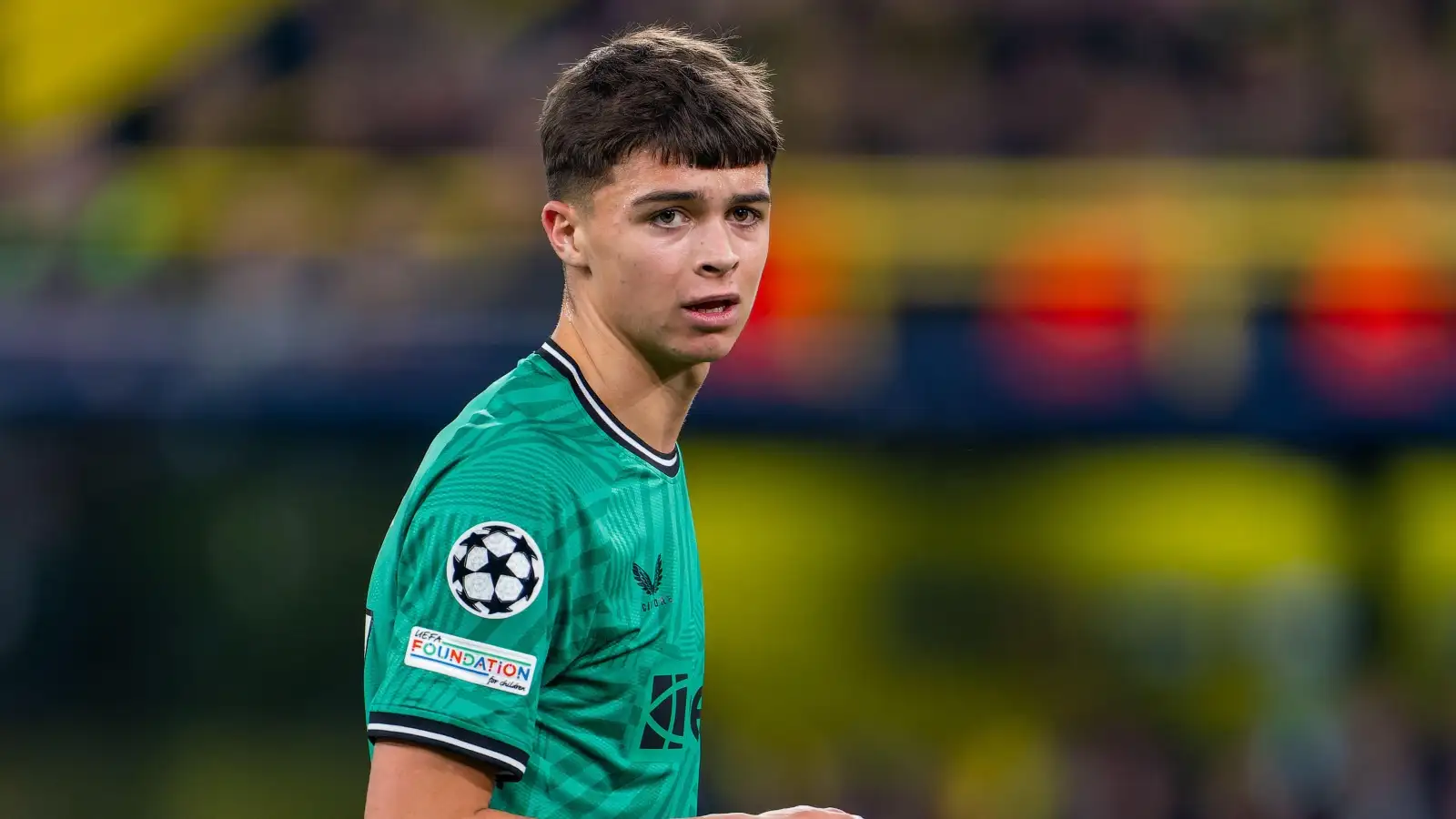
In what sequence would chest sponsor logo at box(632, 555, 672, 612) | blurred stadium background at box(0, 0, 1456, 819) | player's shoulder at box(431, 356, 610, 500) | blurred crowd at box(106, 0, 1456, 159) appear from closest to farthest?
player's shoulder at box(431, 356, 610, 500), chest sponsor logo at box(632, 555, 672, 612), blurred stadium background at box(0, 0, 1456, 819), blurred crowd at box(106, 0, 1456, 159)

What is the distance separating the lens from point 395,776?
1.97m

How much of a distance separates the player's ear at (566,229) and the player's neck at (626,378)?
0.28 ft

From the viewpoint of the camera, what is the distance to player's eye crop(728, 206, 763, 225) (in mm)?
2334

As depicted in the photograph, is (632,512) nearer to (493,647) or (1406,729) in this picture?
(493,647)

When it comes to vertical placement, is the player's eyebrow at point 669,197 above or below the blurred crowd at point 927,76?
below

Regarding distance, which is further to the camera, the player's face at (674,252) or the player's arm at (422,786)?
the player's face at (674,252)

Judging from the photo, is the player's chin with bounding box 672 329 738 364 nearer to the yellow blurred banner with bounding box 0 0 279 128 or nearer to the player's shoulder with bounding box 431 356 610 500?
the player's shoulder with bounding box 431 356 610 500

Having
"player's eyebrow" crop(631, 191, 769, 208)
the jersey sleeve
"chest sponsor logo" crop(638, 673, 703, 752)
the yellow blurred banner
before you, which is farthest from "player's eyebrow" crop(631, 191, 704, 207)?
the yellow blurred banner

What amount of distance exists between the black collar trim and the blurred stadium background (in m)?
6.86

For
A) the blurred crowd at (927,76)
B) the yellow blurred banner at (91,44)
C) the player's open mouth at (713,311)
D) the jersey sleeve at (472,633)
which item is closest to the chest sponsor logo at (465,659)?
Result: the jersey sleeve at (472,633)

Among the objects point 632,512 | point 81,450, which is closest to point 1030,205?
point 81,450

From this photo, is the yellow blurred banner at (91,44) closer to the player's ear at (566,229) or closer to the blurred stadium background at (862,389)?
the blurred stadium background at (862,389)

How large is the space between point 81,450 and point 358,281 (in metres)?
2.24

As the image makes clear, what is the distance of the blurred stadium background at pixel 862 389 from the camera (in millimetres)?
9430
